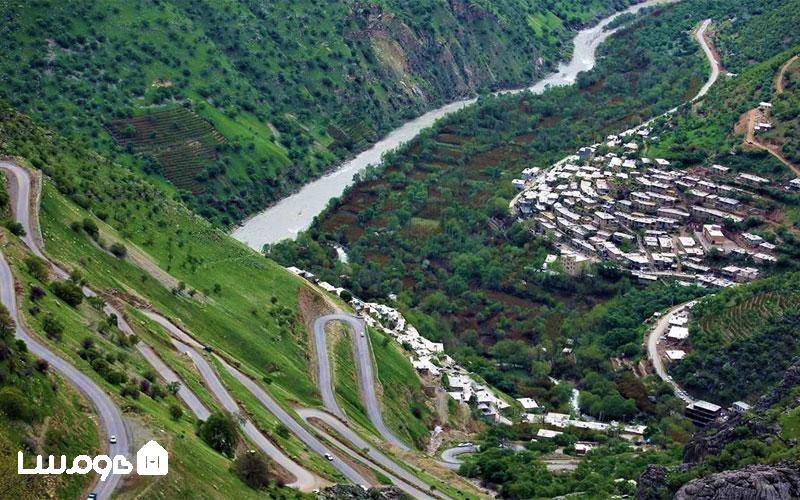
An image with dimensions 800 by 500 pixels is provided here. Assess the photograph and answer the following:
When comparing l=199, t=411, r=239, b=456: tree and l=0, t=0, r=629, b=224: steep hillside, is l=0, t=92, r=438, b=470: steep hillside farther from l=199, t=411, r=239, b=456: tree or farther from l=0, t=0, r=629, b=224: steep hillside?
l=0, t=0, r=629, b=224: steep hillside

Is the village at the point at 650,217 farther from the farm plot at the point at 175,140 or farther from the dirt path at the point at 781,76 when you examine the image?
the farm plot at the point at 175,140

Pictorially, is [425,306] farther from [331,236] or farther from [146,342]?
[146,342]

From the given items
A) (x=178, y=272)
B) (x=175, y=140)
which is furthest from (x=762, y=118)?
(x=178, y=272)

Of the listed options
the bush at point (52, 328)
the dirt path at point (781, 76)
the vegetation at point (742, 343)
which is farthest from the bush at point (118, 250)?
the dirt path at point (781, 76)

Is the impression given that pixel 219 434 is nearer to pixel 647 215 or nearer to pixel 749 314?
pixel 749 314

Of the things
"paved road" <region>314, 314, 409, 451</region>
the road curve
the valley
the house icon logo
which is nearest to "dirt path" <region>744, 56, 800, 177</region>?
the valley
